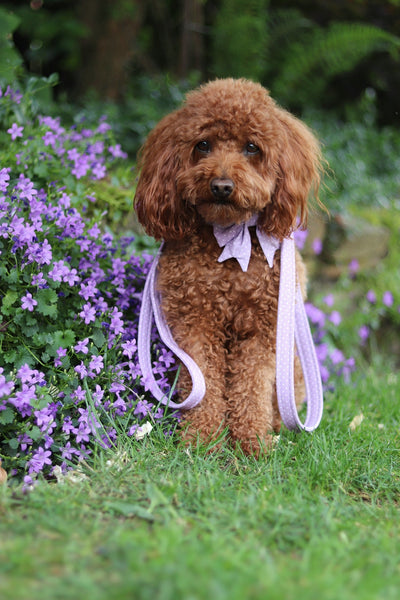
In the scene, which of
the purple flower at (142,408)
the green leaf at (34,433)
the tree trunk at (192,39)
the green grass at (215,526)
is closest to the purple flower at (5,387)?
the green leaf at (34,433)

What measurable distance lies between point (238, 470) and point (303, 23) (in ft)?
17.1

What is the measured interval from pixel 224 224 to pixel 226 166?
0.26 m

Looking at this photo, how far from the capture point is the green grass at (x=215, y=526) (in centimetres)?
147

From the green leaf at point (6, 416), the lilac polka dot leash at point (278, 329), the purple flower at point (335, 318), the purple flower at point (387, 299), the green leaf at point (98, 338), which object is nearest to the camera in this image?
the green leaf at point (6, 416)

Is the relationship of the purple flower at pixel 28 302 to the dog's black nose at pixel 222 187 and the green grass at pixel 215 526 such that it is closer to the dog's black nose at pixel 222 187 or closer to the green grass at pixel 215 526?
the green grass at pixel 215 526

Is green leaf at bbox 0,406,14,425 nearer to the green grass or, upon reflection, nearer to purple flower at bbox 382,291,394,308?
the green grass

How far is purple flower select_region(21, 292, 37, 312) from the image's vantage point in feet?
8.12

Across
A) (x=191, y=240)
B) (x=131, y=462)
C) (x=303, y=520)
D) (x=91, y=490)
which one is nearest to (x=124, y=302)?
(x=191, y=240)

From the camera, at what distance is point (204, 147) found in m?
2.59

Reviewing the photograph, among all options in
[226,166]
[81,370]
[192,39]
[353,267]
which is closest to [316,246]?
[353,267]

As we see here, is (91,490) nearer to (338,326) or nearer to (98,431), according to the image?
(98,431)

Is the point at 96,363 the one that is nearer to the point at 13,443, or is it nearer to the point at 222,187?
the point at 13,443

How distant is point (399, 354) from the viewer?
4820 mm

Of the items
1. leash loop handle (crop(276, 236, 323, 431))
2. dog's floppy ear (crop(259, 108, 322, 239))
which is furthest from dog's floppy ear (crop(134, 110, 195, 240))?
leash loop handle (crop(276, 236, 323, 431))
